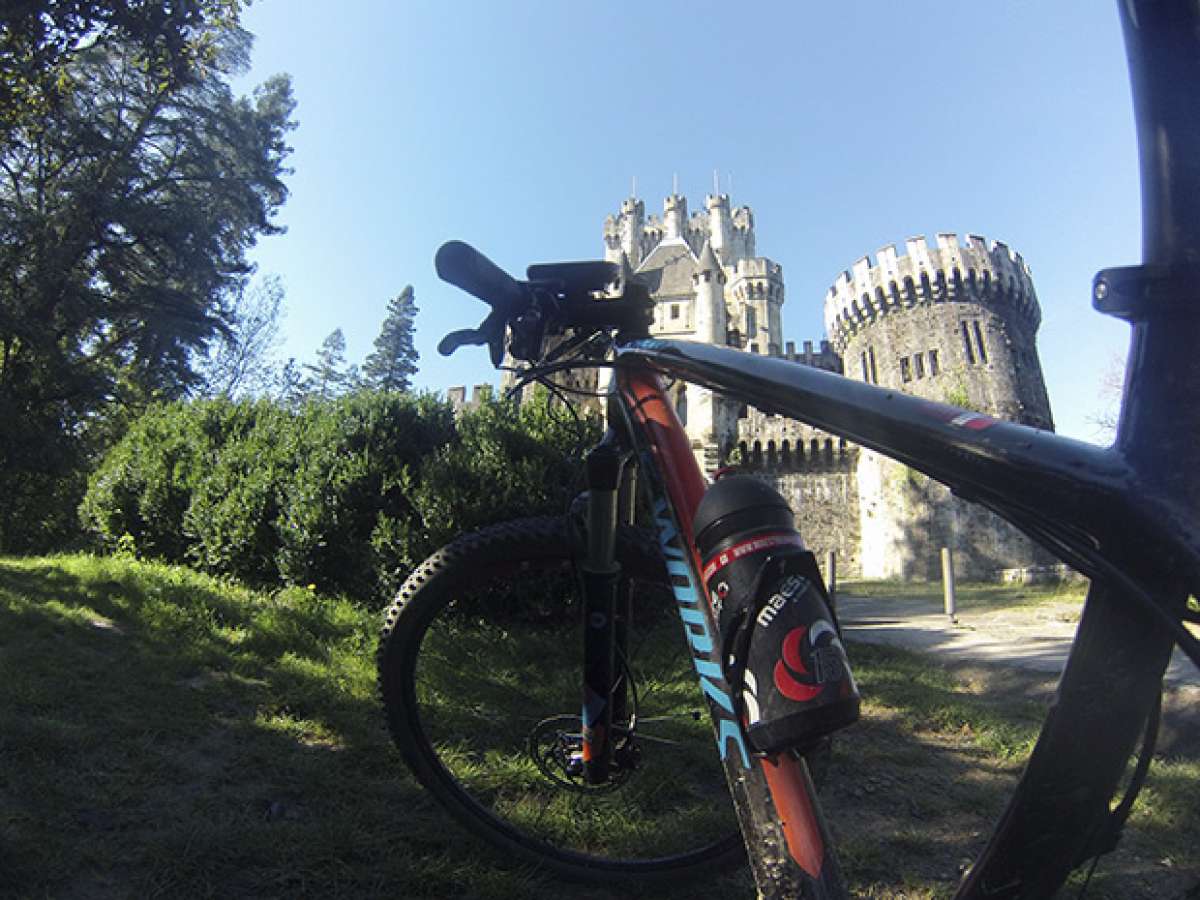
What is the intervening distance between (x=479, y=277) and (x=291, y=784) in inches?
91.5

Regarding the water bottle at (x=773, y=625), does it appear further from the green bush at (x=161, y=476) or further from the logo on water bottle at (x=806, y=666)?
the green bush at (x=161, y=476)

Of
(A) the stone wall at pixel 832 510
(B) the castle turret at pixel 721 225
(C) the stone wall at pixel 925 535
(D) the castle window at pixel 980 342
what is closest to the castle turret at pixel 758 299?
(B) the castle turret at pixel 721 225

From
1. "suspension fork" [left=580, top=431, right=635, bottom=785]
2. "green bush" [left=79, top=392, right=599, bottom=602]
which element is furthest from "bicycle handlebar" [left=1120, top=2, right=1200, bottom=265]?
"green bush" [left=79, top=392, right=599, bottom=602]

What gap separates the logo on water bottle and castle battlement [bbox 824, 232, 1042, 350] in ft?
118

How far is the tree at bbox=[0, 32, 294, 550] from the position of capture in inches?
653

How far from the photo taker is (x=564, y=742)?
214 cm

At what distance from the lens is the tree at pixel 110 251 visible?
54.4 ft

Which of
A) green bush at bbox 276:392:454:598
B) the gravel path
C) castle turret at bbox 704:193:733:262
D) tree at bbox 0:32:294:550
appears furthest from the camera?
castle turret at bbox 704:193:733:262

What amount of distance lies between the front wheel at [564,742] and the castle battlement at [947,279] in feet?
115

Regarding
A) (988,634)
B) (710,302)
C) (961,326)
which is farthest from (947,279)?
(988,634)

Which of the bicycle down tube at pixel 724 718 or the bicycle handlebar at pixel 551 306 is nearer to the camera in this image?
the bicycle down tube at pixel 724 718

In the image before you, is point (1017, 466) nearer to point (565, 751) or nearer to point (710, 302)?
point (565, 751)

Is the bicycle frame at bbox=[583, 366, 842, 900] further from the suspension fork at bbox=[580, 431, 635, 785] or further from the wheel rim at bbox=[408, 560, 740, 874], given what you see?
the wheel rim at bbox=[408, 560, 740, 874]

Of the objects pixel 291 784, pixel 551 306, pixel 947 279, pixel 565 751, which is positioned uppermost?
pixel 947 279
